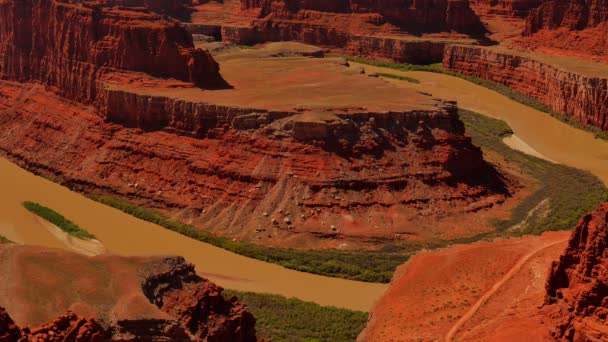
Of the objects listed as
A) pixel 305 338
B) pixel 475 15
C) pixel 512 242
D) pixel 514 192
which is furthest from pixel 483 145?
pixel 475 15

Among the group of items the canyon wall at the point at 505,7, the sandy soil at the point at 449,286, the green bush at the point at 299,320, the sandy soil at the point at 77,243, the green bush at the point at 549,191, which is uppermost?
the canyon wall at the point at 505,7

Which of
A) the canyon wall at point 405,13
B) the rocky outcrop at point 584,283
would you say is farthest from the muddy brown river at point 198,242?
the canyon wall at point 405,13

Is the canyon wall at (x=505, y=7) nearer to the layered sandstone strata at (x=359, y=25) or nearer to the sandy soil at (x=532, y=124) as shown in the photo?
the layered sandstone strata at (x=359, y=25)

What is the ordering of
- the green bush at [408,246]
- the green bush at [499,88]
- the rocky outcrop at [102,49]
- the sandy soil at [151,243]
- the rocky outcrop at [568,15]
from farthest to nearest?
1. the rocky outcrop at [568,15]
2. the green bush at [499,88]
3. the rocky outcrop at [102,49]
4. the green bush at [408,246]
5. the sandy soil at [151,243]

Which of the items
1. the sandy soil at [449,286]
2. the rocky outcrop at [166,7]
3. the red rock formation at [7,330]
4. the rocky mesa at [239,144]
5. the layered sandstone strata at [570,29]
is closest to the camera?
the red rock formation at [7,330]

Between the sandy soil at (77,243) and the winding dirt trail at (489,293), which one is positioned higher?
the winding dirt trail at (489,293)

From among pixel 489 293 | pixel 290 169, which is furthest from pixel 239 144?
pixel 489 293

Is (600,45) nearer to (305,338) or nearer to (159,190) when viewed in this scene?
(159,190)
